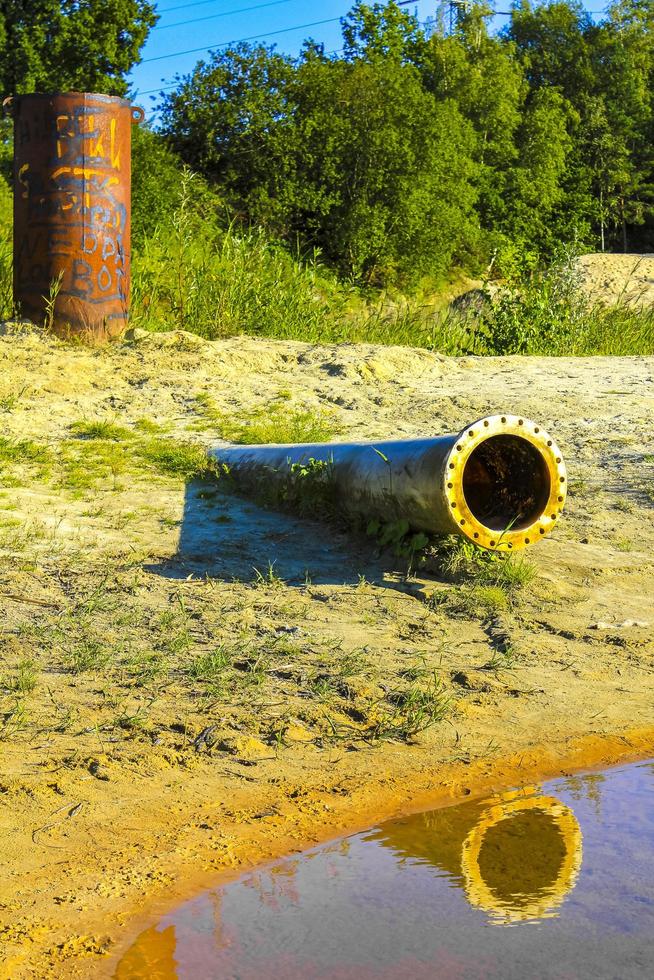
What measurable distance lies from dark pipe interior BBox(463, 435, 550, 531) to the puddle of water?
204 centimetres

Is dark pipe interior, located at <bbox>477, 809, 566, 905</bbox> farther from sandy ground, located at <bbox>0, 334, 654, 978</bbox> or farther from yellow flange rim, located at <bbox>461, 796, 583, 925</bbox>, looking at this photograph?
sandy ground, located at <bbox>0, 334, 654, 978</bbox>

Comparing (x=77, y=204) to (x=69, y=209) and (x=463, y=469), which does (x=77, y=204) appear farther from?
(x=463, y=469)

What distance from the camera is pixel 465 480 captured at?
5.72 metres

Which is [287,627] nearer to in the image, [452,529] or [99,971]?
[452,529]

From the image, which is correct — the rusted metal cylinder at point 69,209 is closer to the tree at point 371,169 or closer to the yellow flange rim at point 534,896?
the yellow flange rim at point 534,896

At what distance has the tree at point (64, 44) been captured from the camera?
31.1 meters

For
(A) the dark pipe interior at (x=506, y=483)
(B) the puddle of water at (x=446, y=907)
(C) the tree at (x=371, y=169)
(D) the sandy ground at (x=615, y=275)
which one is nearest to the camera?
(B) the puddle of water at (x=446, y=907)

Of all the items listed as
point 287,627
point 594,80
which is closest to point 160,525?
point 287,627

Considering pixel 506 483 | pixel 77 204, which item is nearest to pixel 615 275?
pixel 77 204

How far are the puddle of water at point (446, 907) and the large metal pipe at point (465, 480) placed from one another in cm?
181

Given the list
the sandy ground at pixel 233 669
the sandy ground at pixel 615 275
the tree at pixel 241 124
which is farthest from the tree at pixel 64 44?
the sandy ground at pixel 233 669

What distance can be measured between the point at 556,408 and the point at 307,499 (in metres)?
2.71

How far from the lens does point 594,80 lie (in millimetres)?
46781

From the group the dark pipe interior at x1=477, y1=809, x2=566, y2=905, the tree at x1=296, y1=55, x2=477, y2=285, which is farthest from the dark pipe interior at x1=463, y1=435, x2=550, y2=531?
the tree at x1=296, y1=55, x2=477, y2=285
